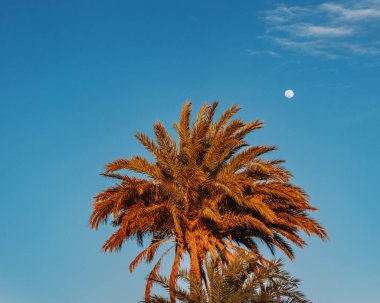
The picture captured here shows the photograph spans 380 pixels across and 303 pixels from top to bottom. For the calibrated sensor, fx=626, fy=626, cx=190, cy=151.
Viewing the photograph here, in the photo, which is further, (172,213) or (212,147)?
(212,147)

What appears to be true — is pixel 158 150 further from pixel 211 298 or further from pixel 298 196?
pixel 211 298

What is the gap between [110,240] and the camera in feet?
73.0

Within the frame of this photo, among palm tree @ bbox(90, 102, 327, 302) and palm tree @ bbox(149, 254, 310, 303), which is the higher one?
palm tree @ bbox(90, 102, 327, 302)

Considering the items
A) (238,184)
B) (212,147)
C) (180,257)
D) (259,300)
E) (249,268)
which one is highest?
(212,147)

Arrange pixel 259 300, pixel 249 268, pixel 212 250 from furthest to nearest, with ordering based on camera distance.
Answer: pixel 212 250 → pixel 249 268 → pixel 259 300

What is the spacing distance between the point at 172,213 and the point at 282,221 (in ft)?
13.4

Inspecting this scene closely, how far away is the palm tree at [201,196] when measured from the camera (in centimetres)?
2164

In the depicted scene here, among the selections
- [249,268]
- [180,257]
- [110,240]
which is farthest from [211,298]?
[110,240]

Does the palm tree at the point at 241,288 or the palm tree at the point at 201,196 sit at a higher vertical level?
the palm tree at the point at 201,196

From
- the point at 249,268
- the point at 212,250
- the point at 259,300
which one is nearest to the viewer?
the point at 259,300

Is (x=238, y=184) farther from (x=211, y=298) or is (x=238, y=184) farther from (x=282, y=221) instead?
(x=211, y=298)

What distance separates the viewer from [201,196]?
2208 centimetres

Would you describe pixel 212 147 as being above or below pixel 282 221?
above

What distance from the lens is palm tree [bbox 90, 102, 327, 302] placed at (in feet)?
71.0
